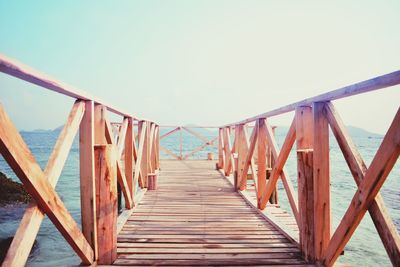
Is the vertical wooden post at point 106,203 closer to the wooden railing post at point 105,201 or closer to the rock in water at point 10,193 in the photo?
the wooden railing post at point 105,201

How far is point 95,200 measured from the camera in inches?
90.7

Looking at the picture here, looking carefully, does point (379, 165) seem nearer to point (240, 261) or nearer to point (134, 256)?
point (240, 261)

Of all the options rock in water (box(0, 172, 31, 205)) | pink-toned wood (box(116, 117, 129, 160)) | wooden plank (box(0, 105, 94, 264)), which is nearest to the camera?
wooden plank (box(0, 105, 94, 264))

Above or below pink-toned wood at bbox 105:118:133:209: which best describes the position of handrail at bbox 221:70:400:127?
above

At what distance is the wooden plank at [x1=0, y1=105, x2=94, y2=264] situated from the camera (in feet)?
4.21

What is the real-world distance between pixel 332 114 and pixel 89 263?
2232 mm

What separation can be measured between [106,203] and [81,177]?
294mm

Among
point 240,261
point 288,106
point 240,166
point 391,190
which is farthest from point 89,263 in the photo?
point 391,190

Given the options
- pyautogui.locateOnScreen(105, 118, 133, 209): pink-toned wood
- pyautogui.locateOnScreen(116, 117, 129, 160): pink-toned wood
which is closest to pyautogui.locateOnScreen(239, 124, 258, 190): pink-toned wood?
pyautogui.locateOnScreen(116, 117, 129, 160): pink-toned wood

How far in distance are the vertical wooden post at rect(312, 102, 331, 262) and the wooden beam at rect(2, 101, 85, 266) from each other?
6.16ft

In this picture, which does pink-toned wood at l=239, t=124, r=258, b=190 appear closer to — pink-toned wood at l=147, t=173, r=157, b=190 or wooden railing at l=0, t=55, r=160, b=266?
pink-toned wood at l=147, t=173, r=157, b=190

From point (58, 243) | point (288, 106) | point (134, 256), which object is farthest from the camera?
point (58, 243)

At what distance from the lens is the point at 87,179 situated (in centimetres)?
228

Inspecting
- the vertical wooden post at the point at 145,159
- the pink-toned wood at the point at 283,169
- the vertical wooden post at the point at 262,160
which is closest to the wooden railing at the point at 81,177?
the pink-toned wood at the point at 283,169
